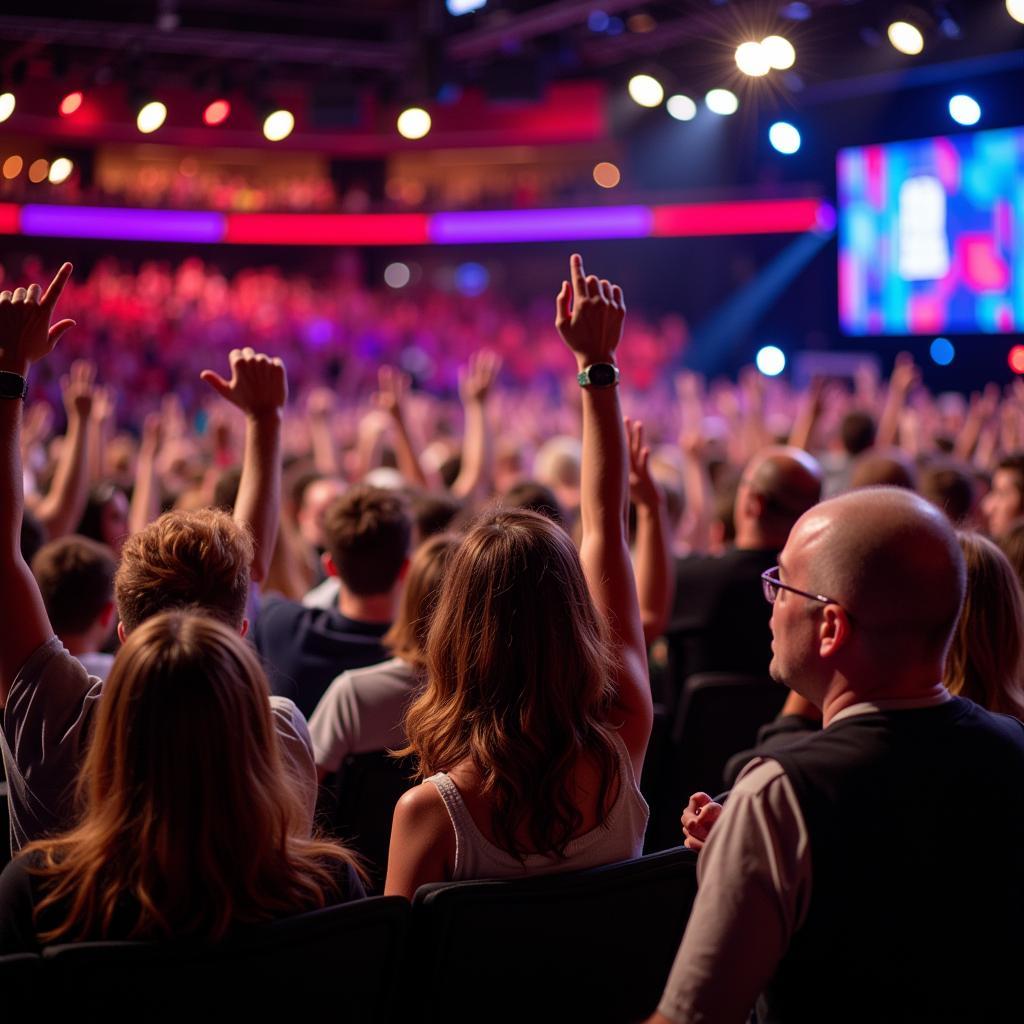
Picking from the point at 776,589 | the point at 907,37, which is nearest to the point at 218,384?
the point at 776,589

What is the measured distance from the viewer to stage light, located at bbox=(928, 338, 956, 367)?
13.6 m

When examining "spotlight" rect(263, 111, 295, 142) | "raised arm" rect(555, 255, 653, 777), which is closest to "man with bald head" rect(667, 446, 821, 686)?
"raised arm" rect(555, 255, 653, 777)

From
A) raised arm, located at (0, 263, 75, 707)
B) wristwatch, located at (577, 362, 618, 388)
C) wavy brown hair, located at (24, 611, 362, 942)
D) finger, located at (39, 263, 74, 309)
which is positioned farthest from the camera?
wristwatch, located at (577, 362, 618, 388)

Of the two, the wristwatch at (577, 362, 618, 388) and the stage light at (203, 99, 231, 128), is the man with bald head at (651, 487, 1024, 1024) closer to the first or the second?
the wristwatch at (577, 362, 618, 388)

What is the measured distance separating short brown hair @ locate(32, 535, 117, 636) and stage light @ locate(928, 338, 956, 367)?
1248 centimetres

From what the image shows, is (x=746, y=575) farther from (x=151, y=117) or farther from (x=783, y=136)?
(x=151, y=117)

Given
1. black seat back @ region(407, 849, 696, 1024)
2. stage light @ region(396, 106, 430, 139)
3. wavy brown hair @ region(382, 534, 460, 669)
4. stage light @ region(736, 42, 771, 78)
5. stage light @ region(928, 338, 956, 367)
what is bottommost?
black seat back @ region(407, 849, 696, 1024)

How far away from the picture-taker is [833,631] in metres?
1.51

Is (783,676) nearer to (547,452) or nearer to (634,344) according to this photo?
(547,452)

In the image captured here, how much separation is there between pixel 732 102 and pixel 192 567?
6.07m

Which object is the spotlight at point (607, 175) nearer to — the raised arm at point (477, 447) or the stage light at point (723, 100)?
the stage light at point (723, 100)

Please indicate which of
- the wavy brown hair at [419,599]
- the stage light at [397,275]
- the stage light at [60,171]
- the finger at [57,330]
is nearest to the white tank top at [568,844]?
the wavy brown hair at [419,599]

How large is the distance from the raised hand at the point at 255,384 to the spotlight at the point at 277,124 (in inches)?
201

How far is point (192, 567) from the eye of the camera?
6.75 feet
